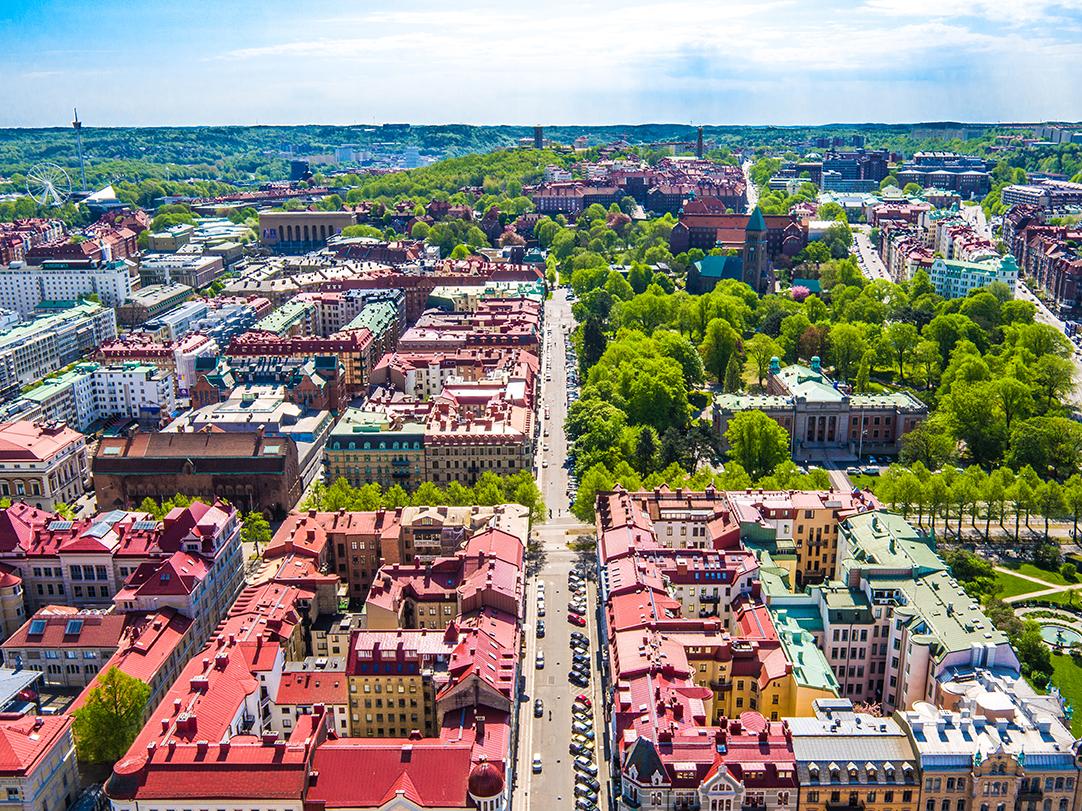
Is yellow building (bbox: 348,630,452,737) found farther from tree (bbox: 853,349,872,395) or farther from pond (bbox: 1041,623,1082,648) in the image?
tree (bbox: 853,349,872,395)

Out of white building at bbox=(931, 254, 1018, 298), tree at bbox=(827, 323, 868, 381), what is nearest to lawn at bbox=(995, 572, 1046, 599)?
tree at bbox=(827, 323, 868, 381)

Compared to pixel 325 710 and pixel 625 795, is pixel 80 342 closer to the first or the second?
pixel 325 710

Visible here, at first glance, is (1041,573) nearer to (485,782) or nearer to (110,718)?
(485,782)

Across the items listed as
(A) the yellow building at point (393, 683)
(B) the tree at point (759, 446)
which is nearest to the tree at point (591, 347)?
(B) the tree at point (759, 446)

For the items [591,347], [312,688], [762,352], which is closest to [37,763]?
[312,688]

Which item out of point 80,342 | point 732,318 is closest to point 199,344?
point 80,342

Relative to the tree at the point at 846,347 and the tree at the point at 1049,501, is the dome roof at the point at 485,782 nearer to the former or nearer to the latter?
the tree at the point at 1049,501
